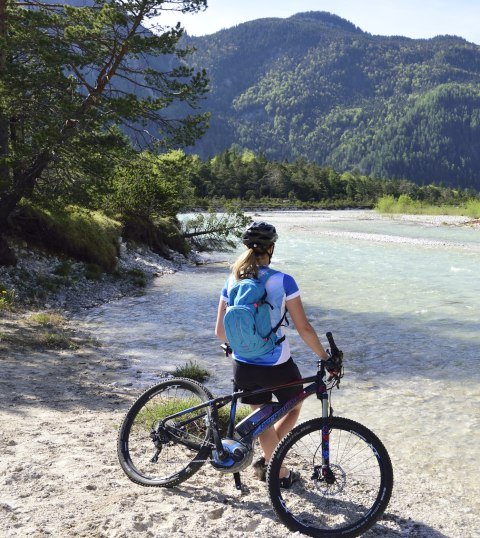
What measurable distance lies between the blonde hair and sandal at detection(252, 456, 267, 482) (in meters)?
2.12

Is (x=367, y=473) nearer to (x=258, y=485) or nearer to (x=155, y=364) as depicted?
(x=258, y=485)

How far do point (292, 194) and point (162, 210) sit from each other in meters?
125

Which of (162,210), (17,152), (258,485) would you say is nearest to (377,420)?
(258,485)

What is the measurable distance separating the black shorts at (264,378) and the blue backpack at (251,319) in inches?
8.4

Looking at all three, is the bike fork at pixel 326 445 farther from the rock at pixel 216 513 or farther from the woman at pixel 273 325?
the rock at pixel 216 513

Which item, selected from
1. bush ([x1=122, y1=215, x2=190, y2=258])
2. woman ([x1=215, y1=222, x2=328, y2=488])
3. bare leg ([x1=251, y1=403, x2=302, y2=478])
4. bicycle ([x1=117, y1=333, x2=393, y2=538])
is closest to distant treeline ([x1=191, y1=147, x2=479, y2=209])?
bush ([x1=122, y1=215, x2=190, y2=258])

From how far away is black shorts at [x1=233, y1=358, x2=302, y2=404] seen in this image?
4789 mm

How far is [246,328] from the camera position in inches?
179

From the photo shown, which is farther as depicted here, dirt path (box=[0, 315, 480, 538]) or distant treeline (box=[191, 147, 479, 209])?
distant treeline (box=[191, 147, 479, 209])

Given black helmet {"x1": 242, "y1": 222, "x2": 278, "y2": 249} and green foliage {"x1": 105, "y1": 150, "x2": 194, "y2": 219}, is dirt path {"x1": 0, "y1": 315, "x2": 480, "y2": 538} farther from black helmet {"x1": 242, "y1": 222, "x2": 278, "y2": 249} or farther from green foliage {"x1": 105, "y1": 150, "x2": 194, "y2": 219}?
green foliage {"x1": 105, "y1": 150, "x2": 194, "y2": 219}

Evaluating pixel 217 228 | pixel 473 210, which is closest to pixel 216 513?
pixel 217 228

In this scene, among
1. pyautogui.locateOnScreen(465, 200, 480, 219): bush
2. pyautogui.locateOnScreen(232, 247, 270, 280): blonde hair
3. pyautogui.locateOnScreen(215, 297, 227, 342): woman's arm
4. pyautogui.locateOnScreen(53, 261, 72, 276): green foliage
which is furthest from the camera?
pyautogui.locateOnScreen(465, 200, 480, 219): bush

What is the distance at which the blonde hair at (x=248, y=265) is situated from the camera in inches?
182

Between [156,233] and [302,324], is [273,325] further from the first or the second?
[156,233]
